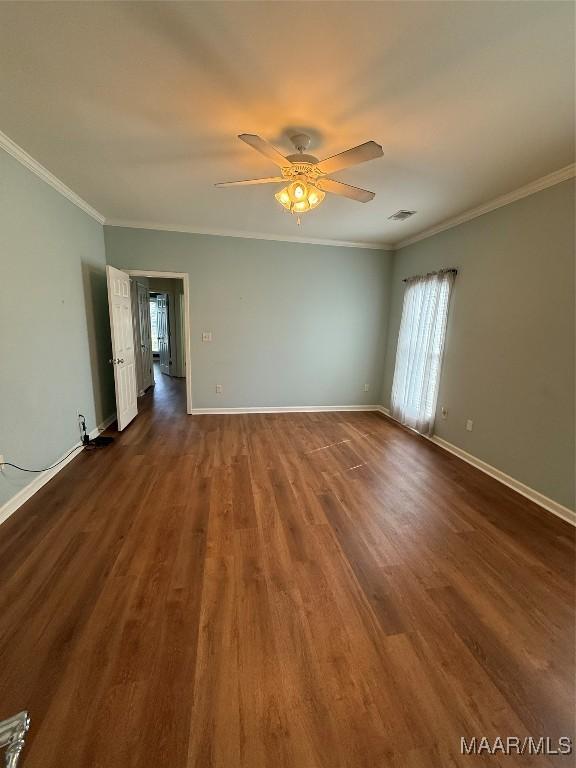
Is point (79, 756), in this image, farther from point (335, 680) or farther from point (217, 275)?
point (217, 275)

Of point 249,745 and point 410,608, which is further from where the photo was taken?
point 410,608

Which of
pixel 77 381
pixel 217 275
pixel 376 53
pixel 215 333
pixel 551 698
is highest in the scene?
pixel 376 53

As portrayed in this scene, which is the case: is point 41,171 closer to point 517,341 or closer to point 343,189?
point 343,189

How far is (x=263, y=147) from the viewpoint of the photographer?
165cm

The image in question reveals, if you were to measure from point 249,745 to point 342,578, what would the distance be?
82 centimetres

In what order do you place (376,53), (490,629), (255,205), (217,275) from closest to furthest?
(376,53) → (490,629) → (255,205) → (217,275)

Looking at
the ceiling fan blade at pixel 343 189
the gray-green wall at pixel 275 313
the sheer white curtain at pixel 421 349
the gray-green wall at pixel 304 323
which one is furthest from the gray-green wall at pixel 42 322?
the sheer white curtain at pixel 421 349

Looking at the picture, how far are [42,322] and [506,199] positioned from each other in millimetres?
4286

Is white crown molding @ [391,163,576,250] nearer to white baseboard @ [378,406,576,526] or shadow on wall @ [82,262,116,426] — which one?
white baseboard @ [378,406,576,526]

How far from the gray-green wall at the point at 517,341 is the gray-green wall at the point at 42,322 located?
4098 millimetres

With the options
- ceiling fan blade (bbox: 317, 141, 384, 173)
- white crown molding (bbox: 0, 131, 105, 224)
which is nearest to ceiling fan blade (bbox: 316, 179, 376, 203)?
ceiling fan blade (bbox: 317, 141, 384, 173)

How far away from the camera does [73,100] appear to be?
1.68 meters

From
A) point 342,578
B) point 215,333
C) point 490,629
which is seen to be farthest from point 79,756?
point 215,333

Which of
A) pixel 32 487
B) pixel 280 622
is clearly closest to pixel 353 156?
pixel 280 622
